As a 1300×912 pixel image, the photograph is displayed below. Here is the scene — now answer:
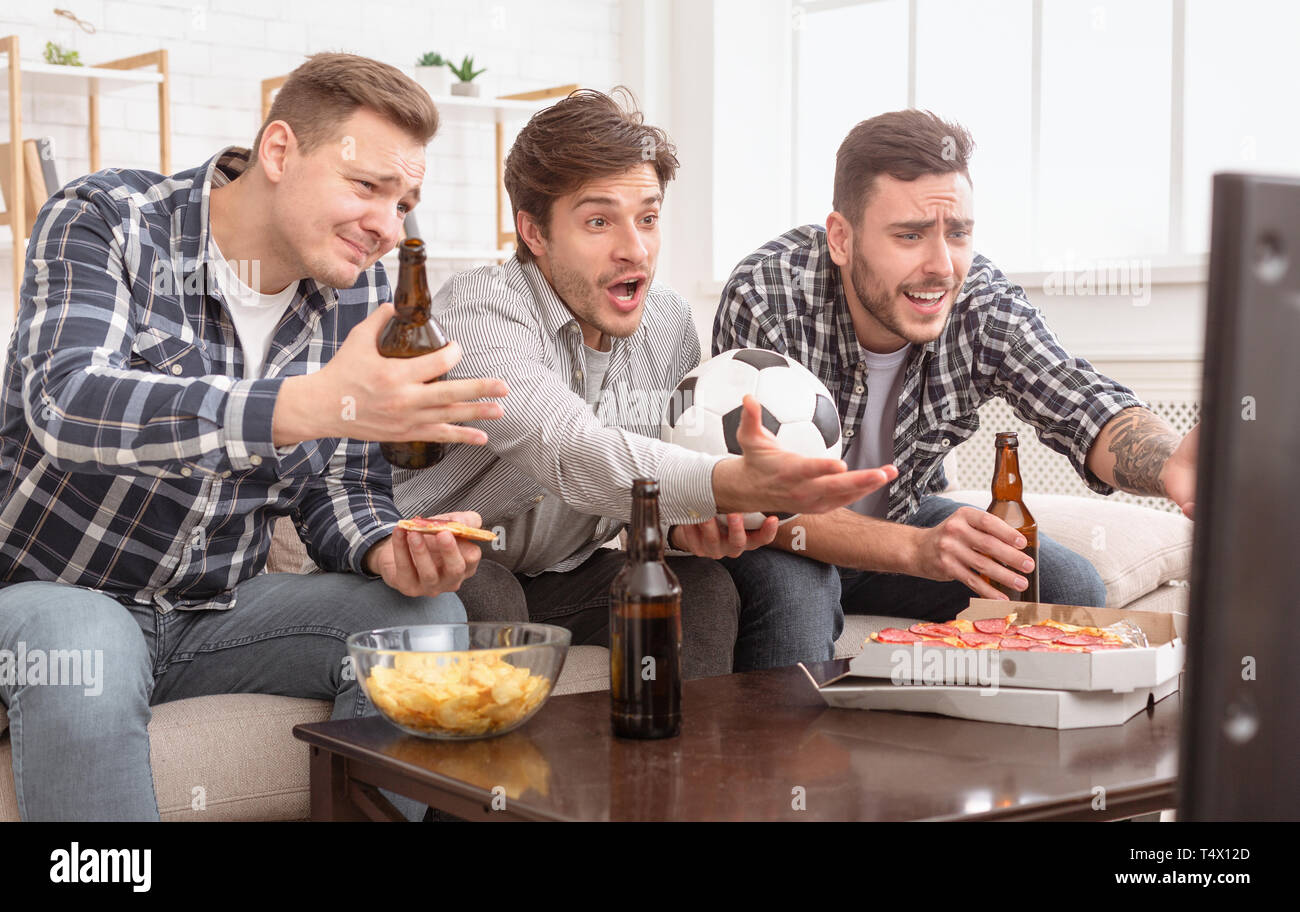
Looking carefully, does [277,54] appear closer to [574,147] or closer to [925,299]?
[574,147]

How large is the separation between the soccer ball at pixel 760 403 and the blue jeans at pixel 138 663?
0.44 meters

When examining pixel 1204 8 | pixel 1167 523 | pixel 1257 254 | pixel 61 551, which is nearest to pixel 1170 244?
pixel 1204 8

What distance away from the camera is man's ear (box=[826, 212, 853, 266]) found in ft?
8.05

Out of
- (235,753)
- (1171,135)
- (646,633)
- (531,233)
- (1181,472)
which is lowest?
(235,753)

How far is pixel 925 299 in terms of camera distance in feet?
7.81

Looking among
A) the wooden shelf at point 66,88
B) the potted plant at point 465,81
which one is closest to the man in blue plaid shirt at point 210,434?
the wooden shelf at point 66,88

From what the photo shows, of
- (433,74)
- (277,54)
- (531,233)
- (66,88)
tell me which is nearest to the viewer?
(531,233)

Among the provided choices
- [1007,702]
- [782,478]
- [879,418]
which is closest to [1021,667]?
[1007,702]

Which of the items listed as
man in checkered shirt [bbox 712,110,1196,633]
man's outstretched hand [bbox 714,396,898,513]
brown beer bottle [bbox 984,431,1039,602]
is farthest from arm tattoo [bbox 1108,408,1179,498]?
man's outstretched hand [bbox 714,396,898,513]

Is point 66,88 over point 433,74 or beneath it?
beneath

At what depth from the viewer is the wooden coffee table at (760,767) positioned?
1095 millimetres

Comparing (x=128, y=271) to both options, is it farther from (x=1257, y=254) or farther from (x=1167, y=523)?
(x=1167, y=523)

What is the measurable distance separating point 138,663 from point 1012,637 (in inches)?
41.3

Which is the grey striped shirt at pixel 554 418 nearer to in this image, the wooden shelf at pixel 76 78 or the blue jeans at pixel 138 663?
the blue jeans at pixel 138 663
